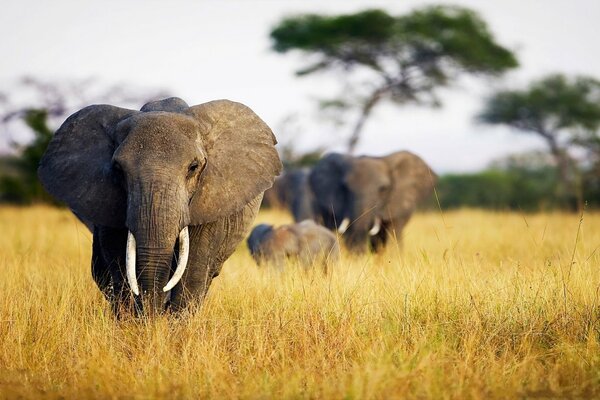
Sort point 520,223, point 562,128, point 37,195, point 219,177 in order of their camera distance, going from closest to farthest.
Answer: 1. point 219,177
2. point 520,223
3. point 37,195
4. point 562,128

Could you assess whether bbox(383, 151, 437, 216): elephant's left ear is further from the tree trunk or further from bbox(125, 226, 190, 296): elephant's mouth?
the tree trunk

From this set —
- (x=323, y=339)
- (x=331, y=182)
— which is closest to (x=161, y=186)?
(x=323, y=339)

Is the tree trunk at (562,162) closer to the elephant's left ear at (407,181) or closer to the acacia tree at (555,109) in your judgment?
the acacia tree at (555,109)

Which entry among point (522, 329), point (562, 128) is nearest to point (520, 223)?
point (522, 329)

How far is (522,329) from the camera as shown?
18.1 feet

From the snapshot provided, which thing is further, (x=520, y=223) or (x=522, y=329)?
(x=520, y=223)

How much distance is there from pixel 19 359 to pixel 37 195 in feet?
Answer: 55.2

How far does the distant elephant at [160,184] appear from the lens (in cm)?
526

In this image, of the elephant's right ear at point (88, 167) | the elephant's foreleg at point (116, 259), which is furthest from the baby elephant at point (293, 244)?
the elephant's right ear at point (88, 167)

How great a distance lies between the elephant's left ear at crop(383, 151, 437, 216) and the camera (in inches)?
527

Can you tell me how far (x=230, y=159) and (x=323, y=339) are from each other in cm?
155

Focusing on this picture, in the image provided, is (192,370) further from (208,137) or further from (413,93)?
(413,93)

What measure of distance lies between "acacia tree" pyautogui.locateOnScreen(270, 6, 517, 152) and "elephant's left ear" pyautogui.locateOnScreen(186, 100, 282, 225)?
20.8 m

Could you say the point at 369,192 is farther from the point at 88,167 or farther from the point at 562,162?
the point at 562,162
